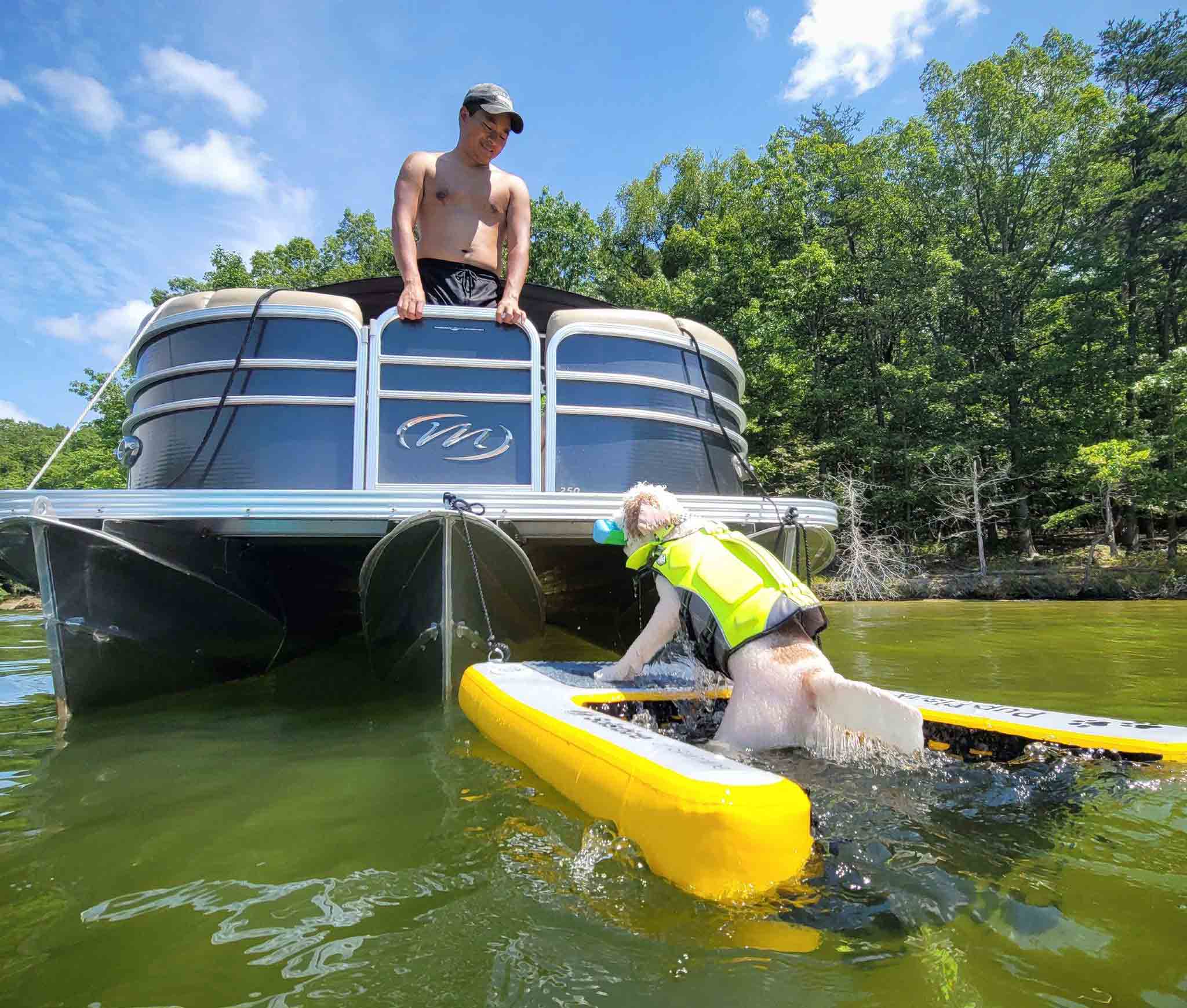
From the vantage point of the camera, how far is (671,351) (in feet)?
18.1

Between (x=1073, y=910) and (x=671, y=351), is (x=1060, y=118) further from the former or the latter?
(x=1073, y=910)

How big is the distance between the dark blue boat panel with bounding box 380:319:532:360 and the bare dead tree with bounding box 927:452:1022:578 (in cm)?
1998

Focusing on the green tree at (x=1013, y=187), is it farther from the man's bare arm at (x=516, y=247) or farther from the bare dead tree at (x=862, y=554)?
the man's bare arm at (x=516, y=247)

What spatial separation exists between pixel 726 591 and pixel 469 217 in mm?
3941

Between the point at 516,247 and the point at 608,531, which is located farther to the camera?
the point at 516,247

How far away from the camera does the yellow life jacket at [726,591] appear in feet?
8.75

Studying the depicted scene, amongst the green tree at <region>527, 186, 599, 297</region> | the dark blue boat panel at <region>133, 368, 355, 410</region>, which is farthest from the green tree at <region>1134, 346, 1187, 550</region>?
the dark blue boat panel at <region>133, 368, 355, 410</region>

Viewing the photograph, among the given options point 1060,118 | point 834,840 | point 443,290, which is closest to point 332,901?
point 834,840

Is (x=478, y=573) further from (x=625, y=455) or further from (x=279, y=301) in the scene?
(x=279, y=301)

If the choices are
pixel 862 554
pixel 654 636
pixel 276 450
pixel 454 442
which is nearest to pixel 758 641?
pixel 654 636

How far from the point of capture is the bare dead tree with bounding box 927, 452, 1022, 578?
22.1 metres

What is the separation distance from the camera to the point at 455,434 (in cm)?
481

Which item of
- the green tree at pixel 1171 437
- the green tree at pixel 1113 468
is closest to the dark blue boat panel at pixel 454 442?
the green tree at pixel 1171 437

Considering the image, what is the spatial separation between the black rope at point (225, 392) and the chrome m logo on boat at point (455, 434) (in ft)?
3.67
